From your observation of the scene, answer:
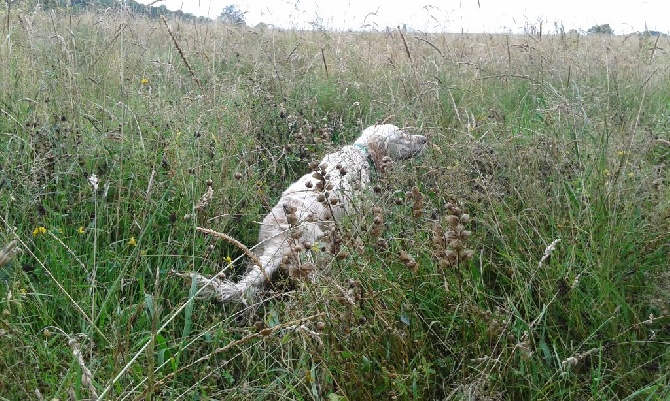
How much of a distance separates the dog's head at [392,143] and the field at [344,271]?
0.12m

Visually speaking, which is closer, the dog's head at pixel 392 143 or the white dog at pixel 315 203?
the white dog at pixel 315 203

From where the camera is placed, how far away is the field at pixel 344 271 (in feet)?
5.23

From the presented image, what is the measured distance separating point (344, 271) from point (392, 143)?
159 centimetres

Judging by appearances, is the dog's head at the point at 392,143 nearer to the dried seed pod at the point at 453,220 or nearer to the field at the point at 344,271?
the field at the point at 344,271

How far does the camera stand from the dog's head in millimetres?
3008

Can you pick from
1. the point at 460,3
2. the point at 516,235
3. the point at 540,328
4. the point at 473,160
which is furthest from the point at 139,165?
the point at 460,3

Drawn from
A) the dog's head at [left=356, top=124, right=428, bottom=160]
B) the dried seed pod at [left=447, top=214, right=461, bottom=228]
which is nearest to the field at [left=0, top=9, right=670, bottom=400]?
the dried seed pod at [left=447, top=214, right=461, bottom=228]

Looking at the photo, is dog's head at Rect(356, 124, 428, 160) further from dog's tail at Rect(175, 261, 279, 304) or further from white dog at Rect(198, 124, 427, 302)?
dog's tail at Rect(175, 261, 279, 304)

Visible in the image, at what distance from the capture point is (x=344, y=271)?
1.85 meters

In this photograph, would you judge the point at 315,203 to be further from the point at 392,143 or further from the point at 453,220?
the point at 453,220

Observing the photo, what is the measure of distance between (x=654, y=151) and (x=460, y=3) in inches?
61.5

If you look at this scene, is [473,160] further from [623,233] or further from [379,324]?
[379,324]

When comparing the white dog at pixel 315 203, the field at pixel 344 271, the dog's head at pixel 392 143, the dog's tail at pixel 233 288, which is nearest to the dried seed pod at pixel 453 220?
the field at pixel 344 271

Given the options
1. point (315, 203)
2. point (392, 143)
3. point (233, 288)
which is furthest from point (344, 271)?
point (392, 143)
